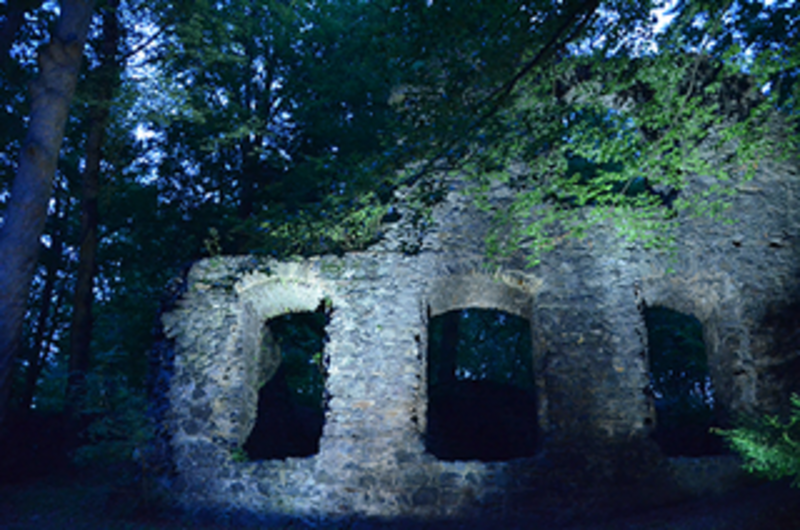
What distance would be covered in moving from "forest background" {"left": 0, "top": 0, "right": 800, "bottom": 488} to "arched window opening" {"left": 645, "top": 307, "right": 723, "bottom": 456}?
3257mm

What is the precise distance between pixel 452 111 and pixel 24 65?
8.01 metres

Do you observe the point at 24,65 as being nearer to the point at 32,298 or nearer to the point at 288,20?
the point at 288,20

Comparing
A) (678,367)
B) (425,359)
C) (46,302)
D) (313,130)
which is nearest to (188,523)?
(425,359)

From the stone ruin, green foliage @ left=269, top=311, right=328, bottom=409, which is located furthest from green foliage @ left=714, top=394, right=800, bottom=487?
green foliage @ left=269, top=311, right=328, bottom=409

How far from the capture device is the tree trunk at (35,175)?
4.44 meters

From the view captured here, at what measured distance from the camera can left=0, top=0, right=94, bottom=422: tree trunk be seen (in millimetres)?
4441

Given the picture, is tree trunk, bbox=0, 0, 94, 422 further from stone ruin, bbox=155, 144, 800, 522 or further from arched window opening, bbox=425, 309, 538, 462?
arched window opening, bbox=425, 309, 538, 462

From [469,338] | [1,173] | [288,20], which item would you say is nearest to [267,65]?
[288,20]

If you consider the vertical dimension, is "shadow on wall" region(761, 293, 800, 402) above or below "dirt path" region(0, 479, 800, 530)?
above

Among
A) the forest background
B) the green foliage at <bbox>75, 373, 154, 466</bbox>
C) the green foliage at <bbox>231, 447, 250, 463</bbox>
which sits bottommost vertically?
the green foliage at <bbox>231, 447, 250, 463</bbox>

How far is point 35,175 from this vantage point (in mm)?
4699

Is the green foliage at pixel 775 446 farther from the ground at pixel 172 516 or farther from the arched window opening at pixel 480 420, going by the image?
the arched window opening at pixel 480 420

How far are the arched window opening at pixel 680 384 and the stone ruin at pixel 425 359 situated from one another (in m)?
0.78

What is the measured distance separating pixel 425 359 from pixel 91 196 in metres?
6.26
